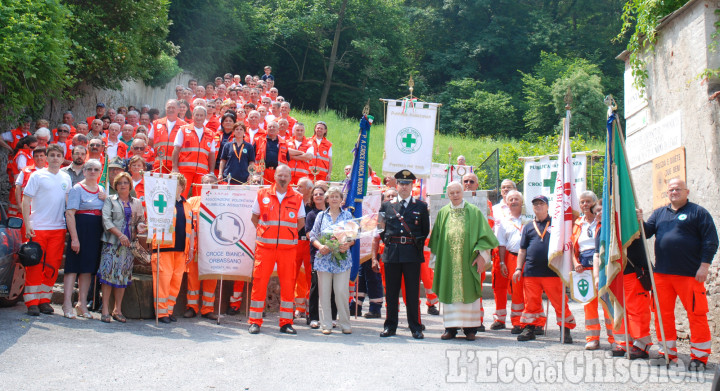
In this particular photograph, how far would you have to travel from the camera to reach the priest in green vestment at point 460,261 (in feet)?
26.8

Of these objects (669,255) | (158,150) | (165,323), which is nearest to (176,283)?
(165,323)

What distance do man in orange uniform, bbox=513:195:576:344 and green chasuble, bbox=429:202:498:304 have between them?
56 cm

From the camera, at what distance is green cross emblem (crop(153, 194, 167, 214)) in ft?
27.4

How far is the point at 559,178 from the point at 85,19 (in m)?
11.5

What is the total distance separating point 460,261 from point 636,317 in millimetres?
2047

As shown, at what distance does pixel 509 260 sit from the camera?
9297mm

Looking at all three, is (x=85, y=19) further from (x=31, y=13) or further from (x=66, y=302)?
(x=66, y=302)

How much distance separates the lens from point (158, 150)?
11.6 metres

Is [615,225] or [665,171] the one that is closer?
[615,225]

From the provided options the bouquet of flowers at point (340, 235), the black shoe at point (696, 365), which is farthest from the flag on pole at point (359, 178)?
the black shoe at point (696, 365)

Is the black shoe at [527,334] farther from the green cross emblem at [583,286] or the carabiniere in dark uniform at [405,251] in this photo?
the carabiniere in dark uniform at [405,251]

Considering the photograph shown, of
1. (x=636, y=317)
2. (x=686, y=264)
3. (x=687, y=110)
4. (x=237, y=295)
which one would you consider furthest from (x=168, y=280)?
(x=687, y=110)

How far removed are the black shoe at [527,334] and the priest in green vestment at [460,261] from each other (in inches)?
20.9

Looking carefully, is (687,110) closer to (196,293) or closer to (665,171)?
(665,171)
